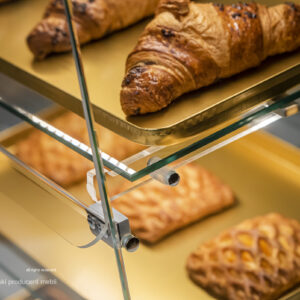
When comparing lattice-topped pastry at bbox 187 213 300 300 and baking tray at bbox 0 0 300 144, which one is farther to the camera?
lattice-topped pastry at bbox 187 213 300 300

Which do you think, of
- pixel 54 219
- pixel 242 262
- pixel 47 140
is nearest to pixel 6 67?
pixel 54 219

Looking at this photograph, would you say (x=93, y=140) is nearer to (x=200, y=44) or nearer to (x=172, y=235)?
(x=200, y=44)

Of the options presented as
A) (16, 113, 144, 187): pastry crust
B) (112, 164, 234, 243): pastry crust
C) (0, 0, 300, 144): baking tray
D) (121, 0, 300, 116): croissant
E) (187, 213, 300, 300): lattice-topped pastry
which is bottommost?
(187, 213, 300, 300): lattice-topped pastry

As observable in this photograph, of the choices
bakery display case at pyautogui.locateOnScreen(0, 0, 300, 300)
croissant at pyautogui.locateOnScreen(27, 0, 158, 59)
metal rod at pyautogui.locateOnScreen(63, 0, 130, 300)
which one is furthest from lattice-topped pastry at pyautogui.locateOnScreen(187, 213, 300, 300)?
croissant at pyautogui.locateOnScreen(27, 0, 158, 59)

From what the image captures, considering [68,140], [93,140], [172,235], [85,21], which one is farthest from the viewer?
[172,235]

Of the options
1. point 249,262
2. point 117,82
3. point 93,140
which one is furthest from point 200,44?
point 249,262

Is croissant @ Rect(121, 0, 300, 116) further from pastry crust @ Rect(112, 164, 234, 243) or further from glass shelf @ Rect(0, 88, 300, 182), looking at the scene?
pastry crust @ Rect(112, 164, 234, 243)
